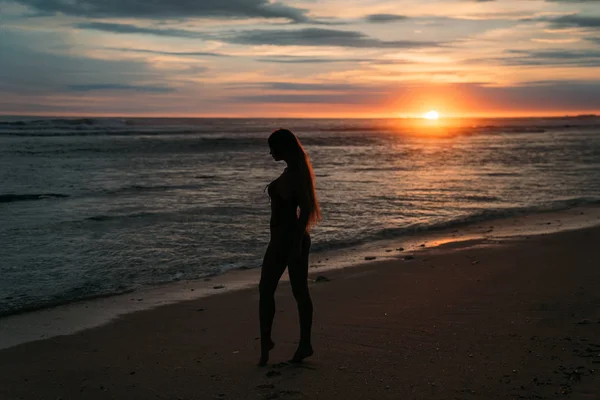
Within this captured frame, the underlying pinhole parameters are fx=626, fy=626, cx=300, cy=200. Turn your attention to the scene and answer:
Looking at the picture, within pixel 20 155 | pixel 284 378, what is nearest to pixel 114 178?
pixel 20 155

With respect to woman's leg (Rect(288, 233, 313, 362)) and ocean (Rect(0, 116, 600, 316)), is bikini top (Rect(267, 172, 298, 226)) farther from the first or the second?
ocean (Rect(0, 116, 600, 316))

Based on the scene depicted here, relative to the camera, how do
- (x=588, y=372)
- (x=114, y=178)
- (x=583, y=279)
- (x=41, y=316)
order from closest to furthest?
(x=588, y=372) → (x=41, y=316) → (x=583, y=279) → (x=114, y=178)

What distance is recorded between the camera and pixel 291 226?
4895 millimetres

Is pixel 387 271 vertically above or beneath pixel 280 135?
beneath

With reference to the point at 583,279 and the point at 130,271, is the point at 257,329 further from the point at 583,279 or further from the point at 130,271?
the point at 583,279

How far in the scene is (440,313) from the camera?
6.39 metres

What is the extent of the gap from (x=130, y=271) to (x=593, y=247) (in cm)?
714

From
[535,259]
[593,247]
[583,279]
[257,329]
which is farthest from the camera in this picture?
[593,247]

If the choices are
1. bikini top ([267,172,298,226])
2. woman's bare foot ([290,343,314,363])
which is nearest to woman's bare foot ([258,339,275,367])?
woman's bare foot ([290,343,314,363])

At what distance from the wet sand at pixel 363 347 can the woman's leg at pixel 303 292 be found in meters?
0.14

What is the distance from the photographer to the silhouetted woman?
4.76 m

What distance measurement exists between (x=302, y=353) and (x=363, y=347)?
0.61 m

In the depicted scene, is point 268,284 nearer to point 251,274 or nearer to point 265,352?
point 265,352

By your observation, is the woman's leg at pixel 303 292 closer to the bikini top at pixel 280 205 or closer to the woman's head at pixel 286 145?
the bikini top at pixel 280 205
